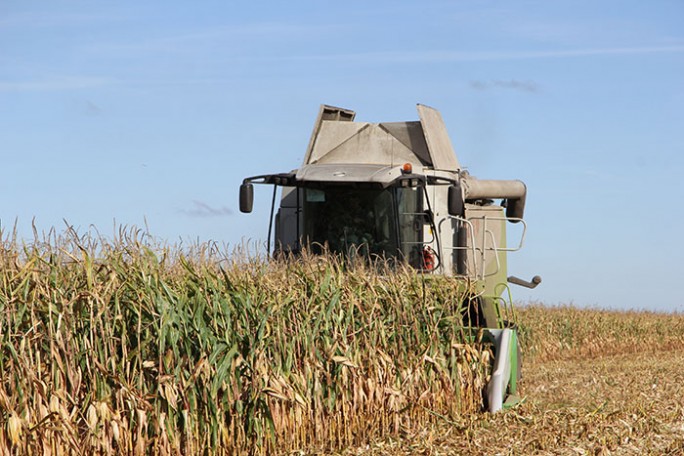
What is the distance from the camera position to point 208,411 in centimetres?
684

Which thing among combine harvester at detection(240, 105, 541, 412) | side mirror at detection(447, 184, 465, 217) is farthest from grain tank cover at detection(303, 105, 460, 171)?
side mirror at detection(447, 184, 465, 217)

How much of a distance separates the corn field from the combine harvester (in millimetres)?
1375

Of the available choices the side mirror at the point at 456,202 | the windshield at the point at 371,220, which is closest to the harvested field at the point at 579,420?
the side mirror at the point at 456,202

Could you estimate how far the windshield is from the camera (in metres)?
10.7

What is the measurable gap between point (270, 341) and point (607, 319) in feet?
49.3

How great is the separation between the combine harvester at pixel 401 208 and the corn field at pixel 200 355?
1.37 meters

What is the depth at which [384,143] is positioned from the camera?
41.2ft

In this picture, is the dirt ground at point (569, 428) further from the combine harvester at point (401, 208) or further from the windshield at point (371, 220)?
the windshield at point (371, 220)

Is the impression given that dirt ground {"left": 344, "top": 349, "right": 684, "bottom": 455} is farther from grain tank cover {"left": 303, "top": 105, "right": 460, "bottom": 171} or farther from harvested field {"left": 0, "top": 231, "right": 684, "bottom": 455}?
grain tank cover {"left": 303, "top": 105, "right": 460, "bottom": 171}

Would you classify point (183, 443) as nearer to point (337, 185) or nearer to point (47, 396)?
point (47, 396)

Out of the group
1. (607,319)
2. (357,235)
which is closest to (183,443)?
(357,235)

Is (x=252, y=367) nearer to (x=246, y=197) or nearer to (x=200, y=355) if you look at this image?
(x=200, y=355)

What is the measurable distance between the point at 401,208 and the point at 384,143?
6.64ft

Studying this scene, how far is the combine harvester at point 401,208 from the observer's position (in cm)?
1015
